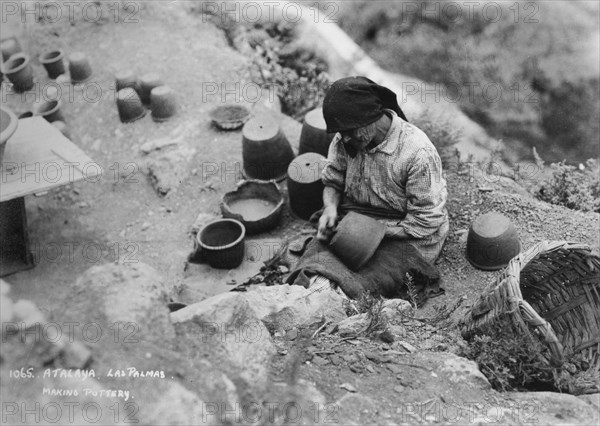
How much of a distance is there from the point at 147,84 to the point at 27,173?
199 cm

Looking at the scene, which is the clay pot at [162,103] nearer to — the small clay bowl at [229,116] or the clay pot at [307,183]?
the small clay bowl at [229,116]

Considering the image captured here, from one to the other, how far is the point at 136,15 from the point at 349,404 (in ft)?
22.7

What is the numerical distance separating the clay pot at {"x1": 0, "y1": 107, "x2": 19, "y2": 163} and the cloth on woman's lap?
2689mm

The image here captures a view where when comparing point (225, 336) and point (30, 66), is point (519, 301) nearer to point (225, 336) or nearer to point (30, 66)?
point (225, 336)

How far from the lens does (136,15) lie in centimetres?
815

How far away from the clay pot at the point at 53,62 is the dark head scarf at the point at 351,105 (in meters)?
5.06

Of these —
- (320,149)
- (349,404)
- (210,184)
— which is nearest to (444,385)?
(349,404)

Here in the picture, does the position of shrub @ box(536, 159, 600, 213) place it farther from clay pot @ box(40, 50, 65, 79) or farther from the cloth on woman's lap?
clay pot @ box(40, 50, 65, 79)

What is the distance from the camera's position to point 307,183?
5.02m

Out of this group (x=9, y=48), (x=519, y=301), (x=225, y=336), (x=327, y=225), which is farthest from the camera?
(x=9, y=48)

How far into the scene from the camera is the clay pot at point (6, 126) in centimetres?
510

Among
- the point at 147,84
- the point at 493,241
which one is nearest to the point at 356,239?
the point at 493,241

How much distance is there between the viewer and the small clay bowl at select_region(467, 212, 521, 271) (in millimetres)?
4285

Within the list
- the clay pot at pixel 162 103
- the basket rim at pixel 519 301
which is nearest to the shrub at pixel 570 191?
the basket rim at pixel 519 301
